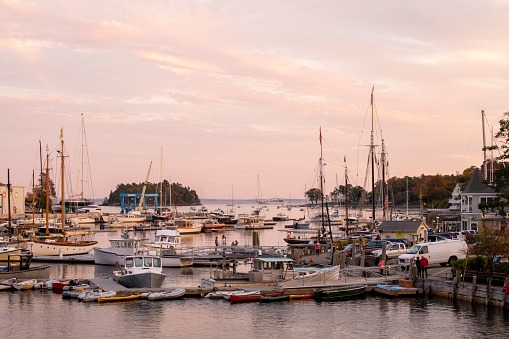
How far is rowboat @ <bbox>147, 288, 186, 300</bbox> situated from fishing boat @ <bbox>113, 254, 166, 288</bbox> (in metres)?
3.07

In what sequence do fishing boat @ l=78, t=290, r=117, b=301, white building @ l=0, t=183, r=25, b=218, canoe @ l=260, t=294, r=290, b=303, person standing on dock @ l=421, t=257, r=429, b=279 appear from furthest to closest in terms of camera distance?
white building @ l=0, t=183, r=25, b=218
person standing on dock @ l=421, t=257, r=429, b=279
fishing boat @ l=78, t=290, r=117, b=301
canoe @ l=260, t=294, r=290, b=303

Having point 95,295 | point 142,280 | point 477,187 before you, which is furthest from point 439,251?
point 477,187

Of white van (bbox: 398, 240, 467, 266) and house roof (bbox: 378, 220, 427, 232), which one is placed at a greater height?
house roof (bbox: 378, 220, 427, 232)

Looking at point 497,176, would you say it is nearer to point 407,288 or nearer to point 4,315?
point 407,288

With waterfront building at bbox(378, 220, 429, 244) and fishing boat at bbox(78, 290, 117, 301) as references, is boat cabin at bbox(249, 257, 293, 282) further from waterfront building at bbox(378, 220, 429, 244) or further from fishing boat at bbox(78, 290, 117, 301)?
waterfront building at bbox(378, 220, 429, 244)

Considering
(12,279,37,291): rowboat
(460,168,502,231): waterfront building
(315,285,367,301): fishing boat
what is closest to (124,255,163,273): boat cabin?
(12,279,37,291): rowboat

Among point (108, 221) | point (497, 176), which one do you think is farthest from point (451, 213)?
point (497, 176)

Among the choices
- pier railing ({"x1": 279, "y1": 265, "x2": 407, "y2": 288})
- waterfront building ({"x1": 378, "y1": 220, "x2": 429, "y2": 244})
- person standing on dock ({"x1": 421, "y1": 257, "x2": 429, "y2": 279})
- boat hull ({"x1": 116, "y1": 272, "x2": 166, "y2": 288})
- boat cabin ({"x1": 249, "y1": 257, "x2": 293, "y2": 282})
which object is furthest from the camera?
waterfront building ({"x1": 378, "y1": 220, "x2": 429, "y2": 244})

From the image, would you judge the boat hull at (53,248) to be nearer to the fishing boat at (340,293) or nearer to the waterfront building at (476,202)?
the fishing boat at (340,293)

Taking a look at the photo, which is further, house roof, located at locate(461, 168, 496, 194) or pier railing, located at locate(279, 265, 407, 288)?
house roof, located at locate(461, 168, 496, 194)

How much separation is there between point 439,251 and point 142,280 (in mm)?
22657

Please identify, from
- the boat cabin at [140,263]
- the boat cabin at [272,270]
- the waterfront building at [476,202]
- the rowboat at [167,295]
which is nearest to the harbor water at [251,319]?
the rowboat at [167,295]

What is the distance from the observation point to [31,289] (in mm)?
44250

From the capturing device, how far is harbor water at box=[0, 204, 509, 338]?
31203 millimetres
